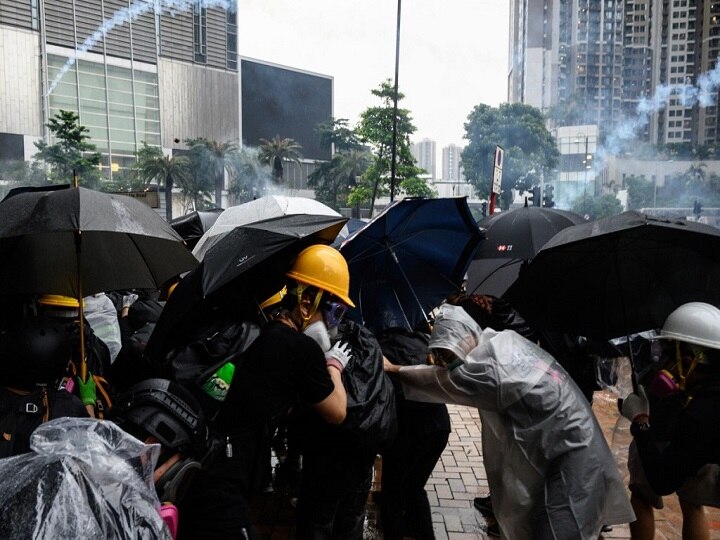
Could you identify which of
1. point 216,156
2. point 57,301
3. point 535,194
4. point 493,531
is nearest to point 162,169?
point 216,156

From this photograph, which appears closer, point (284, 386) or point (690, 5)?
point (284, 386)

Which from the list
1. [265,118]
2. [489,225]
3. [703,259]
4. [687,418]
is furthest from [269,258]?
[265,118]

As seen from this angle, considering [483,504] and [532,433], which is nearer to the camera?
[532,433]

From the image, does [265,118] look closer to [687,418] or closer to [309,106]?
[309,106]

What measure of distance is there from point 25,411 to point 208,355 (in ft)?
2.30

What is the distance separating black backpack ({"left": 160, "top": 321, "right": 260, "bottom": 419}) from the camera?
91.7 inches

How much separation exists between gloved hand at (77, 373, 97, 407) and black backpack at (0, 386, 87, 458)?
40 cm

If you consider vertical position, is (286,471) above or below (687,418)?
below

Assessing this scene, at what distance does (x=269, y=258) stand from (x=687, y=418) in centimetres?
186

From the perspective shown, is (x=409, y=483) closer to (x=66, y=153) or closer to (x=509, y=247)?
(x=509, y=247)

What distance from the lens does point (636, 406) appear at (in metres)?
3.00

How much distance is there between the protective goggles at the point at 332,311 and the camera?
8.54 ft

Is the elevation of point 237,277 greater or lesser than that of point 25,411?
greater

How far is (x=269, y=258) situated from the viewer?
2.54 m
